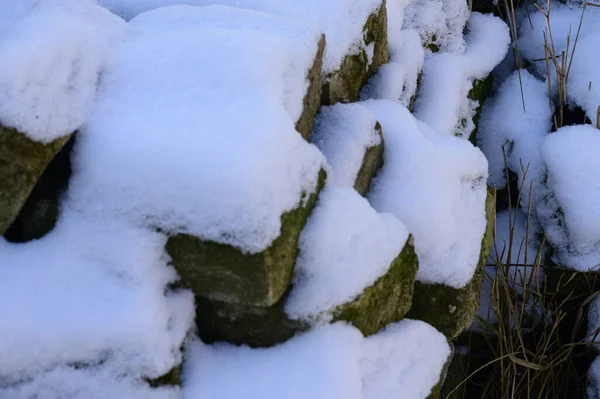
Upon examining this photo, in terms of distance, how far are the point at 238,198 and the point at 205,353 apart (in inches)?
11.7

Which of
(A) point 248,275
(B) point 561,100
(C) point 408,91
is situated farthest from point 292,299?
(B) point 561,100

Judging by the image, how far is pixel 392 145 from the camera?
3.98 feet

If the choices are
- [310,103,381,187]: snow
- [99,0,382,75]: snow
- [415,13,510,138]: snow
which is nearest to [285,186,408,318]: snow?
[310,103,381,187]: snow

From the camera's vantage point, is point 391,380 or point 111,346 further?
point 391,380

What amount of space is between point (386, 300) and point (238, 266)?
31 centimetres

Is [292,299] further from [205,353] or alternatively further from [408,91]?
[408,91]

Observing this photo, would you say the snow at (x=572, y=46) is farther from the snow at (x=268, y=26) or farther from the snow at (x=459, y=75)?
the snow at (x=268, y=26)

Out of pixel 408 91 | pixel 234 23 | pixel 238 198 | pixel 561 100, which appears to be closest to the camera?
pixel 238 198

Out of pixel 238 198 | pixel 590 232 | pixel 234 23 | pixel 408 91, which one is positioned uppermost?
pixel 234 23

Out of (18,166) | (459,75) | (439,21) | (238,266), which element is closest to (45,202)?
(18,166)

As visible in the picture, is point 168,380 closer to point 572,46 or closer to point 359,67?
point 359,67

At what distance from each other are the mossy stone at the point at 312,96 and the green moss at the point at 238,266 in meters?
0.20

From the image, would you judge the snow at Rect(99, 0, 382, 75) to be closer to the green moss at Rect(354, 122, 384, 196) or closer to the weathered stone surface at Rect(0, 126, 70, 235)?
the green moss at Rect(354, 122, 384, 196)

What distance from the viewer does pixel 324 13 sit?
1210 mm
